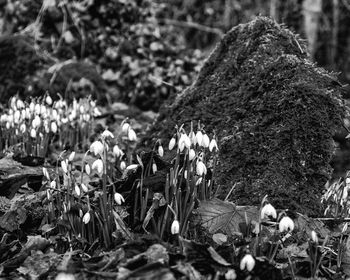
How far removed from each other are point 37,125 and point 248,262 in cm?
253

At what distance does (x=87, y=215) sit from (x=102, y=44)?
591 cm

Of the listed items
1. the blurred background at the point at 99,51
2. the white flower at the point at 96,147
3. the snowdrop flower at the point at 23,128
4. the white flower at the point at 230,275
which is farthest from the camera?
the blurred background at the point at 99,51

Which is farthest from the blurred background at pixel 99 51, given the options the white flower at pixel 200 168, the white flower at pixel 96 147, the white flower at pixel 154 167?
the white flower at pixel 96 147

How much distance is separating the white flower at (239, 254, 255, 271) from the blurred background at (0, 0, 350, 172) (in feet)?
13.4

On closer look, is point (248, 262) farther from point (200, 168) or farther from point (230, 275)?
point (200, 168)

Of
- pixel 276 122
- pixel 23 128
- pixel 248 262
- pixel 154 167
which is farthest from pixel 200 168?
pixel 23 128

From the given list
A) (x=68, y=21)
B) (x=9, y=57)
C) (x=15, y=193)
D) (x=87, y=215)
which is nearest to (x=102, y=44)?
(x=68, y=21)

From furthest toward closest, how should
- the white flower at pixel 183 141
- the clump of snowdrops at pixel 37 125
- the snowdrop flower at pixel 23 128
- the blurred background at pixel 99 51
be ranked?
the blurred background at pixel 99 51, the clump of snowdrops at pixel 37 125, the snowdrop flower at pixel 23 128, the white flower at pixel 183 141

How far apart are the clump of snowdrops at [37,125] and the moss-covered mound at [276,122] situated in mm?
1313

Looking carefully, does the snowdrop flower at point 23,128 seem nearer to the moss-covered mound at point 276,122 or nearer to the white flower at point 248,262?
the moss-covered mound at point 276,122

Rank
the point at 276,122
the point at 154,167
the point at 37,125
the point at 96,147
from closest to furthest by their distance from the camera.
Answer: the point at 96,147 → the point at 154,167 → the point at 276,122 → the point at 37,125

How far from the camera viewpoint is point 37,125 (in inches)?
157

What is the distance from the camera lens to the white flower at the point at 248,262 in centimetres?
199

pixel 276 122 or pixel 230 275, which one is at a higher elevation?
pixel 276 122
